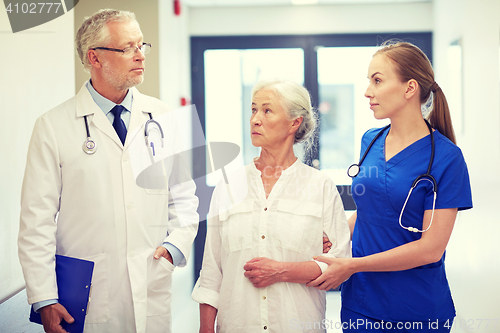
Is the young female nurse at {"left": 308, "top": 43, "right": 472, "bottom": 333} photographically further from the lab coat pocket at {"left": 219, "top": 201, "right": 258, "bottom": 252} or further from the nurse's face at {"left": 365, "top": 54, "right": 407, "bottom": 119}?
the lab coat pocket at {"left": 219, "top": 201, "right": 258, "bottom": 252}

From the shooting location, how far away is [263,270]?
4.19ft

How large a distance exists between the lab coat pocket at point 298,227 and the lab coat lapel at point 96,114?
627 millimetres

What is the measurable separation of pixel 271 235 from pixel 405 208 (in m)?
0.45

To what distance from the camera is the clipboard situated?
1.31 m

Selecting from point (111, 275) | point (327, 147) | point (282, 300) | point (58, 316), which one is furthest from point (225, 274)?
point (327, 147)

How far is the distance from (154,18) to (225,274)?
1.87m

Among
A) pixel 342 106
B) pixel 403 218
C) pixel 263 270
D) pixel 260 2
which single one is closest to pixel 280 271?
pixel 263 270

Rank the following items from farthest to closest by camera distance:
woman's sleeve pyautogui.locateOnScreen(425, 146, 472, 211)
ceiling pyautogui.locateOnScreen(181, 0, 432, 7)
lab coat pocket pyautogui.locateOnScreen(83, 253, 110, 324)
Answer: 1. ceiling pyautogui.locateOnScreen(181, 0, 432, 7)
2. lab coat pocket pyautogui.locateOnScreen(83, 253, 110, 324)
3. woman's sleeve pyautogui.locateOnScreen(425, 146, 472, 211)

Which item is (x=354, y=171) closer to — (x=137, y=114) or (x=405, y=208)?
(x=405, y=208)

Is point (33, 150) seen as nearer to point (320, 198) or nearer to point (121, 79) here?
point (121, 79)

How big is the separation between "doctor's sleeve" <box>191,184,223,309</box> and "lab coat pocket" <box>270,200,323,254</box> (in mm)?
201

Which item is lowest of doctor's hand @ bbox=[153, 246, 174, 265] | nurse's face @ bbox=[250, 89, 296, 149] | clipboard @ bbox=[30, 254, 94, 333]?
clipboard @ bbox=[30, 254, 94, 333]

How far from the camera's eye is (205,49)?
359cm

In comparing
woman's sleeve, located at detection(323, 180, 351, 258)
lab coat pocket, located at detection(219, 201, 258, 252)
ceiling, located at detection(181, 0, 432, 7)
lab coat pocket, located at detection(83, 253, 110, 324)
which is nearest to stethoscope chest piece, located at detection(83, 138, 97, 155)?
lab coat pocket, located at detection(83, 253, 110, 324)
